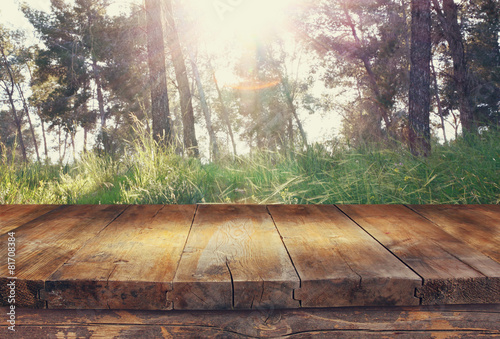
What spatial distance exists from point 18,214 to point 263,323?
5.69ft

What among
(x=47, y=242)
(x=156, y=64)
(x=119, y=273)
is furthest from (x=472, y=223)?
(x=156, y=64)

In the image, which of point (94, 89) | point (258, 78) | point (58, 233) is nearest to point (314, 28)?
point (258, 78)

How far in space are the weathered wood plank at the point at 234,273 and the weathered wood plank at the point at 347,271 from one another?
0.19 ft

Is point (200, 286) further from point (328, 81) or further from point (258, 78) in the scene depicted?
point (258, 78)

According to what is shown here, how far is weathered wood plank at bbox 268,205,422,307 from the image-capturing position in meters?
1.19

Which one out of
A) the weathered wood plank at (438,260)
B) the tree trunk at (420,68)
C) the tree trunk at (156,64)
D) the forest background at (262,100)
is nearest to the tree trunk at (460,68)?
the forest background at (262,100)

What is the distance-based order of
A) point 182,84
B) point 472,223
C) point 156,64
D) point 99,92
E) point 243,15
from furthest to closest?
point 99,92, point 243,15, point 182,84, point 156,64, point 472,223

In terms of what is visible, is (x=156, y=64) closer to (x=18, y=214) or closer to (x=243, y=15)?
(x=18, y=214)

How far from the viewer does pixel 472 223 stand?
1.93 m

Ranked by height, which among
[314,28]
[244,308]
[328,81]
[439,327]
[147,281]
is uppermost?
[314,28]

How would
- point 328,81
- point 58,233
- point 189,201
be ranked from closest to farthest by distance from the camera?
point 58,233 → point 189,201 → point 328,81

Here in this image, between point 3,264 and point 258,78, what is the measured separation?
20.0 metres

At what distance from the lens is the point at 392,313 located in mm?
1248

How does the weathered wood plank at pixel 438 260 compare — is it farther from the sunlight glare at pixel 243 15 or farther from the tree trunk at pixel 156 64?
the sunlight glare at pixel 243 15
